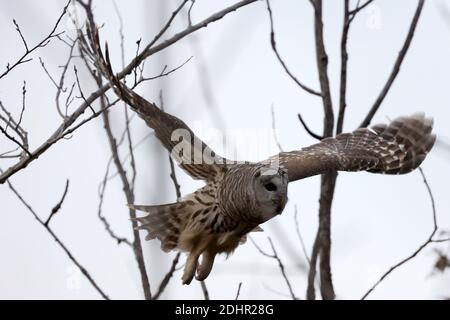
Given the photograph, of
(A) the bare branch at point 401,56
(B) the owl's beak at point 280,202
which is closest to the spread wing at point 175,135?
(B) the owl's beak at point 280,202

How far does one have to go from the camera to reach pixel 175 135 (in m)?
5.48

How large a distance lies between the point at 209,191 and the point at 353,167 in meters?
1.36

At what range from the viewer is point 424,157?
7.03 m

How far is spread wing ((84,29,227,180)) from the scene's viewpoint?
5.01 metres

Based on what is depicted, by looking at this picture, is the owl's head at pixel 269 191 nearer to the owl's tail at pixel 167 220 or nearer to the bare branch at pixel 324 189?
the owl's tail at pixel 167 220

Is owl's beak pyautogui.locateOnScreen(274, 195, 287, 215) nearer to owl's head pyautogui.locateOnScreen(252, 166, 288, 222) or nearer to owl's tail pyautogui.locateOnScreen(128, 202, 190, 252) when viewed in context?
owl's head pyautogui.locateOnScreen(252, 166, 288, 222)

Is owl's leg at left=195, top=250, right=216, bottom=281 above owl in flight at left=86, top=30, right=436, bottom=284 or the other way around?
the other way around

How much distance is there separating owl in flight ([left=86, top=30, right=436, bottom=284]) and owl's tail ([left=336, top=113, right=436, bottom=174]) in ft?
0.45

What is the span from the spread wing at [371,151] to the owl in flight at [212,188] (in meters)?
0.01

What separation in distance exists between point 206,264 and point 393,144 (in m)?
2.46

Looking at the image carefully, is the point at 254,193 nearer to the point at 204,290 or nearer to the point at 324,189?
the point at 204,290

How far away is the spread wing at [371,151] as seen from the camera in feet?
19.7

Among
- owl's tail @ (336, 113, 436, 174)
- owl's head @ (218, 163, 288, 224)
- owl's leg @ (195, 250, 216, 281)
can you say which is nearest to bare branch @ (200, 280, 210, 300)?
owl's leg @ (195, 250, 216, 281)
